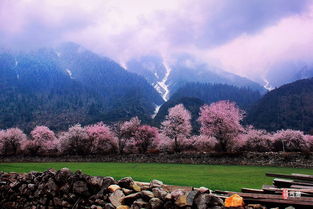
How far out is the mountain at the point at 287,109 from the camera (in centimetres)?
14850

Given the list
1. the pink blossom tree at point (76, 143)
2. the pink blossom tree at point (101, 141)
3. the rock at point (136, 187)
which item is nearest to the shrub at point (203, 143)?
the pink blossom tree at point (101, 141)

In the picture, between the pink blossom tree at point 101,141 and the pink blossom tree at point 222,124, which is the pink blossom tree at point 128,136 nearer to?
the pink blossom tree at point 101,141

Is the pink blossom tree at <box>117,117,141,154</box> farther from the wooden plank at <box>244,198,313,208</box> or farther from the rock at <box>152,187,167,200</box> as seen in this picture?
the wooden plank at <box>244,198,313,208</box>

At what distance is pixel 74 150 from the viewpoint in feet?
224

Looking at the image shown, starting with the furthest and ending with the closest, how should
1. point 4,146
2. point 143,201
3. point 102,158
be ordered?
point 4,146, point 102,158, point 143,201

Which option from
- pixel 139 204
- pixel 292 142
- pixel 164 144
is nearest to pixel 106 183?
pixel 139 204

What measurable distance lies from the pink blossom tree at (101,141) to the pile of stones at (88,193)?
5259cm

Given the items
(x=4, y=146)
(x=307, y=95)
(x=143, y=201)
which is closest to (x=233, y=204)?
(x=143, y=201)

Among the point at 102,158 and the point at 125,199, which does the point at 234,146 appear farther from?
the point at 125,199

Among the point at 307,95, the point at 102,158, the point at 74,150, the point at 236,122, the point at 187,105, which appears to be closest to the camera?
the point at 236,122

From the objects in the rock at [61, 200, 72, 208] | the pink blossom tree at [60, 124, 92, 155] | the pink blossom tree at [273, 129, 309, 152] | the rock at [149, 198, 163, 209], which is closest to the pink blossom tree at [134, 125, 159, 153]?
the pink blossom tree at [60, 124, 92, 155]

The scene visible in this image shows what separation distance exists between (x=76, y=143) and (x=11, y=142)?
2112 centimetres

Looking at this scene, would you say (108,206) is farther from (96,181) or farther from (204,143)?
(204,143)

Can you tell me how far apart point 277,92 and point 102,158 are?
155 metres
